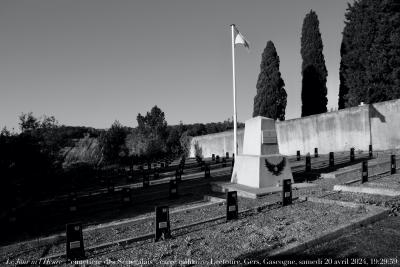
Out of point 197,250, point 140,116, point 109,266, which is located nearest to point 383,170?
point 197,250

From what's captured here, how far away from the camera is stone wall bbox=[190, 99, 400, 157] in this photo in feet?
66.8

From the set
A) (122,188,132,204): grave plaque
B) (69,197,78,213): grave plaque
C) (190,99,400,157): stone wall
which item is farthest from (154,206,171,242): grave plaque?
(190,99,400,157): stone wall

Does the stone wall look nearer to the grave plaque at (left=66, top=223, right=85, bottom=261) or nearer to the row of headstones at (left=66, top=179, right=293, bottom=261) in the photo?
the row of headstones at (left=66, top=179, right=293, bottom=261)

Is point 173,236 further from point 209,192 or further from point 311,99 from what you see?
point 311,99

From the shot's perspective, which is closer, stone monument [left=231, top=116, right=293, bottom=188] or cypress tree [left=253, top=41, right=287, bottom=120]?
stone monument [left=231, top=116, right=293, bottom=188]

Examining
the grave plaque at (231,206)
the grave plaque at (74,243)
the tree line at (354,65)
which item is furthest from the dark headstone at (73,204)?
the tree line at (354,65)

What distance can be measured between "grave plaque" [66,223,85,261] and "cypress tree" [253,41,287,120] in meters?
30.6

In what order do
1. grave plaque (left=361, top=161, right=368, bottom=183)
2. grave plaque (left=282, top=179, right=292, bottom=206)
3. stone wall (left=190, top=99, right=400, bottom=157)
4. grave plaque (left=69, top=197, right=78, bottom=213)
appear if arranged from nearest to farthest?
grave plaque (left=282, top=179, right=292, bottom=206)
grave plaque (left=361, top=161, right=368, bottom=183)
grave plaque (left=69, top=197, right=78, bottom=213)
stone wall (left=190, top=99, right=400, bottom=157)

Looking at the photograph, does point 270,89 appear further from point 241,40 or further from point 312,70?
point 241,40

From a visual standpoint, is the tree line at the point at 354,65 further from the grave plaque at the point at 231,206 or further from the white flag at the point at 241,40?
the grave plaque at the point at 231,206

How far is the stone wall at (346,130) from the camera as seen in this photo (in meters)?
20.4

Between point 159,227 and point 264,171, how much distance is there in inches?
Result: 240

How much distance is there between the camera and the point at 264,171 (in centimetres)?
1144

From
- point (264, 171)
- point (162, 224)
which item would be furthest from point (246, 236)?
point (264, 171)
